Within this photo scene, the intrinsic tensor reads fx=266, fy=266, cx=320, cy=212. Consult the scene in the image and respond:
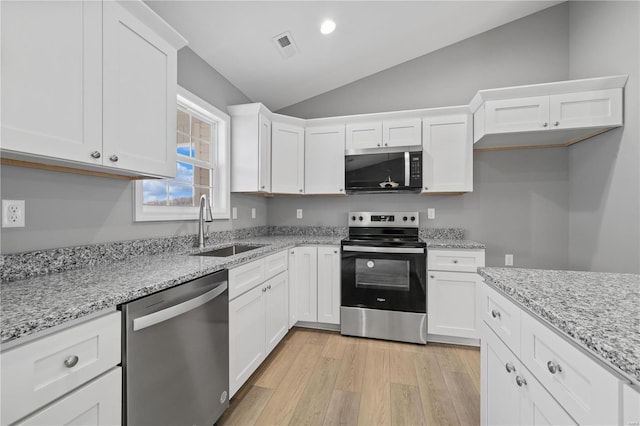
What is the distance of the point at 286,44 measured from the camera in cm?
236

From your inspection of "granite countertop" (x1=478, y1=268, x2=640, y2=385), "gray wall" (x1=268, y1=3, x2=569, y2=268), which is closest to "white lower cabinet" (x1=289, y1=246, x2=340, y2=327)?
"gray wall" (x1=268, y1=3, x2=569, y2=268)

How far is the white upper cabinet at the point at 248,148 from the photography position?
8.71ft

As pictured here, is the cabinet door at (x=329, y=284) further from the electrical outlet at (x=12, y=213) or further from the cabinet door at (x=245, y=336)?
the electrical outlet at (x=12, y=213)

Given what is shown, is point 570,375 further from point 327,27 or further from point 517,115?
point 327,27

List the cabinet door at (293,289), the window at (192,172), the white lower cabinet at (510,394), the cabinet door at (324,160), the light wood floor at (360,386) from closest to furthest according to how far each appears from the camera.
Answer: the white lower cabinet at (510,394), the light wood floor at (360,386), the window at (192,172), the cabinet door at (293,289), the cabinet door at (324,160)

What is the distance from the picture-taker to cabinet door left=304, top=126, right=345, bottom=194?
2.96 m

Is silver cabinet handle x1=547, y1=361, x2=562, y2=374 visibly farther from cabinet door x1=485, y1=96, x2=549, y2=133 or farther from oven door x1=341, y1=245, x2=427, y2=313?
cabinet door x1=485, y1=96, x2=549, y2=133

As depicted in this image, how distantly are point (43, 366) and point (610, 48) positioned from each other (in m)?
3.86

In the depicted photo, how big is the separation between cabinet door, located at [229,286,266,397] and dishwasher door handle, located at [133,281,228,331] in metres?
0.21

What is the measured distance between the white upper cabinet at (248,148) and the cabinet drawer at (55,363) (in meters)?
1.89

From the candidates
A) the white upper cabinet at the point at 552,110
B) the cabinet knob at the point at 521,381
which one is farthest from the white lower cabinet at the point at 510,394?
the white upper cabinet at the point at 552,110

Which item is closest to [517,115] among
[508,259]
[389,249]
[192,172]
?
[508,259]

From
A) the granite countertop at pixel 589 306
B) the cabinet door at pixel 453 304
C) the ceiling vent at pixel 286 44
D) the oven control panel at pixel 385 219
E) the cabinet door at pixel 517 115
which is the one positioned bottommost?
the cabinet door at pixel 453 304

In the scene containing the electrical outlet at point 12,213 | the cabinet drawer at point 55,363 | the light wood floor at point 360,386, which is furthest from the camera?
the light wood floor at point 360,386
